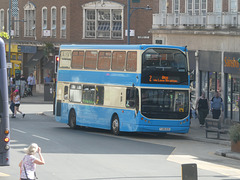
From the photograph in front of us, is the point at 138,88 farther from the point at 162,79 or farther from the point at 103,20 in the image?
the point at 103,20

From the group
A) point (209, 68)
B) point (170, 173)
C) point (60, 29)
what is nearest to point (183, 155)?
point (170, 173)

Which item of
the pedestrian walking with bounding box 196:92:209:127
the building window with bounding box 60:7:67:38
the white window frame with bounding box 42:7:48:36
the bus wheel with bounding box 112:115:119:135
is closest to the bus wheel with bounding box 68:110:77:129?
the bus wheel with bounding box 112:115:119:135

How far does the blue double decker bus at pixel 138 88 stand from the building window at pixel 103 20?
26.1 metres

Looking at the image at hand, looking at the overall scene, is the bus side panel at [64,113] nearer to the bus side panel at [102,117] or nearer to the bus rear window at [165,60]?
the bus side panel at [102,117]

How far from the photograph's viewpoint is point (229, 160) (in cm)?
2158

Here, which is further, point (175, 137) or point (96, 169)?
point (175, 137)

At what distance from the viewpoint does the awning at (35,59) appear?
6231cm

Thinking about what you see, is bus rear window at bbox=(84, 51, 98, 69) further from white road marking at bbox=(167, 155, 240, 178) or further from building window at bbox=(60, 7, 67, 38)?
building window at bbox=(60, 7, 67, 38)

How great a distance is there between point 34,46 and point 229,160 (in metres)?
43.8

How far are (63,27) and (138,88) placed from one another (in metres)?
33.5

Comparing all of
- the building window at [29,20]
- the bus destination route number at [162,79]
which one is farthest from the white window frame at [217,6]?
the building window at [29,20]

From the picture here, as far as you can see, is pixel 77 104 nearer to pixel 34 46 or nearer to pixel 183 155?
pixel 183 155

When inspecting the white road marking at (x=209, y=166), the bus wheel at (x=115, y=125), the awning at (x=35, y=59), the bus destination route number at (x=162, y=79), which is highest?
the awning at (x=35, y=59)

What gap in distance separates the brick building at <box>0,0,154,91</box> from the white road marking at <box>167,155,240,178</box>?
3403cm
